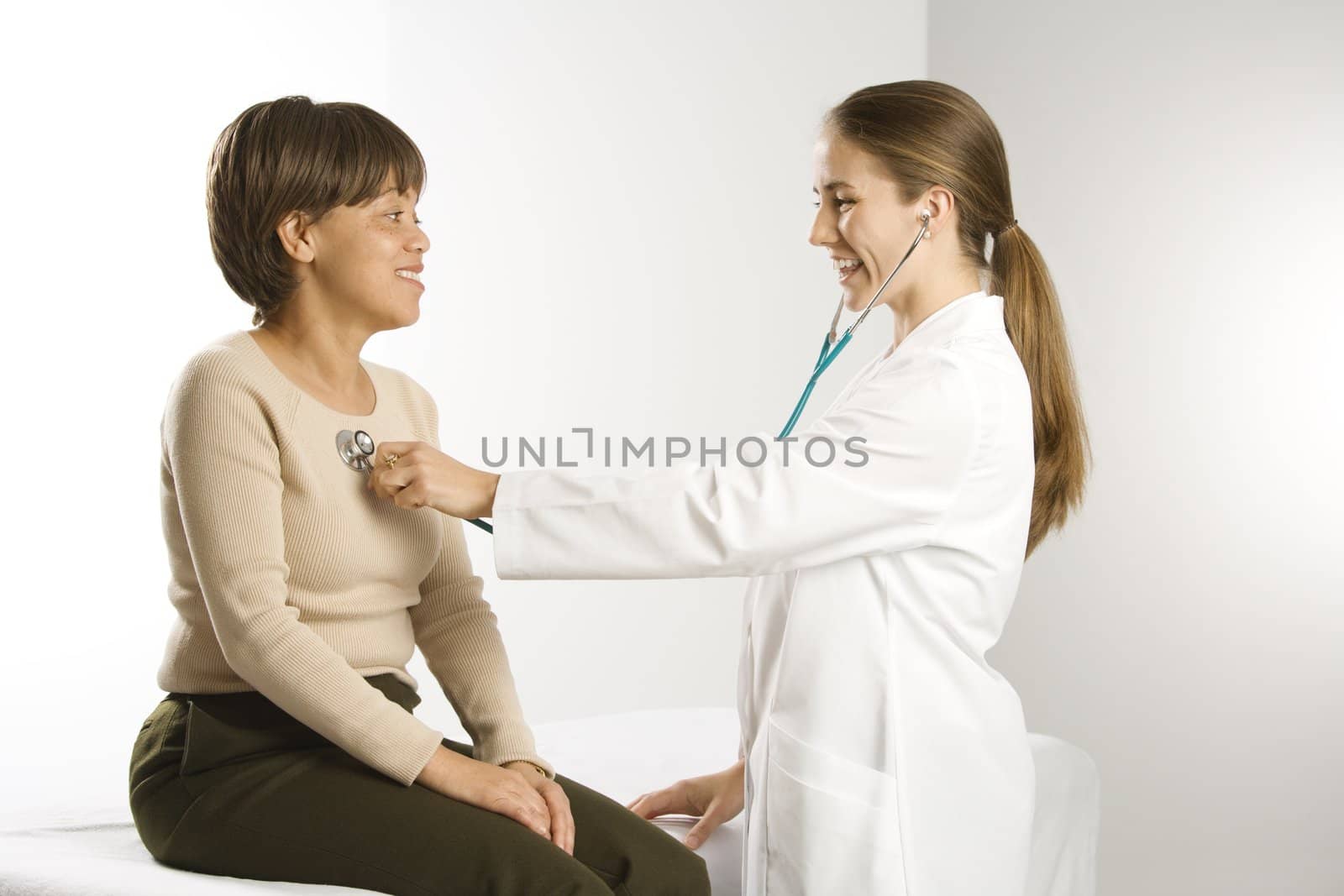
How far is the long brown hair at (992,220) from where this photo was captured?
5.19 feet

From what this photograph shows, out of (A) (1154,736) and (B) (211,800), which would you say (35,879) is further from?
(A) (1154,736)

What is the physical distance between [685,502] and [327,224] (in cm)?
50

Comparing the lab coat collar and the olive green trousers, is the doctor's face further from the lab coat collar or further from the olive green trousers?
the olive green trousers

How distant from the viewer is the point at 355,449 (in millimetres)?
1425

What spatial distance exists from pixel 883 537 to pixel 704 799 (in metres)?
0.56

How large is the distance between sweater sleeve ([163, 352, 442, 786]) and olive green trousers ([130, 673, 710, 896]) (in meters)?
0.04

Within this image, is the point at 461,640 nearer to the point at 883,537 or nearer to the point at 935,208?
the point at 883,537

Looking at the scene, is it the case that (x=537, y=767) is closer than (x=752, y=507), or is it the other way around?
(x=752, y=507)

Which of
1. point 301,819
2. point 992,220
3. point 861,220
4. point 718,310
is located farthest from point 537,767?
point 718,310

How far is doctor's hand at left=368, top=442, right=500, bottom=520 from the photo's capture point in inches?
53.1

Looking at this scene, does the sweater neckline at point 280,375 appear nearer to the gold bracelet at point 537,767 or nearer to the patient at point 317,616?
the patient at point 317,616

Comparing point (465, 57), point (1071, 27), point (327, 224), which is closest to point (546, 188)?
point (465, 57)

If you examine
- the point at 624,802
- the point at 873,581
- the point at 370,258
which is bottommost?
the point at 624,802

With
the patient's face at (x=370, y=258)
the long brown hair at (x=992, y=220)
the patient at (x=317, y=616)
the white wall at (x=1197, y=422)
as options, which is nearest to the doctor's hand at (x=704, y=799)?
the patient at (x=317, y=616)
